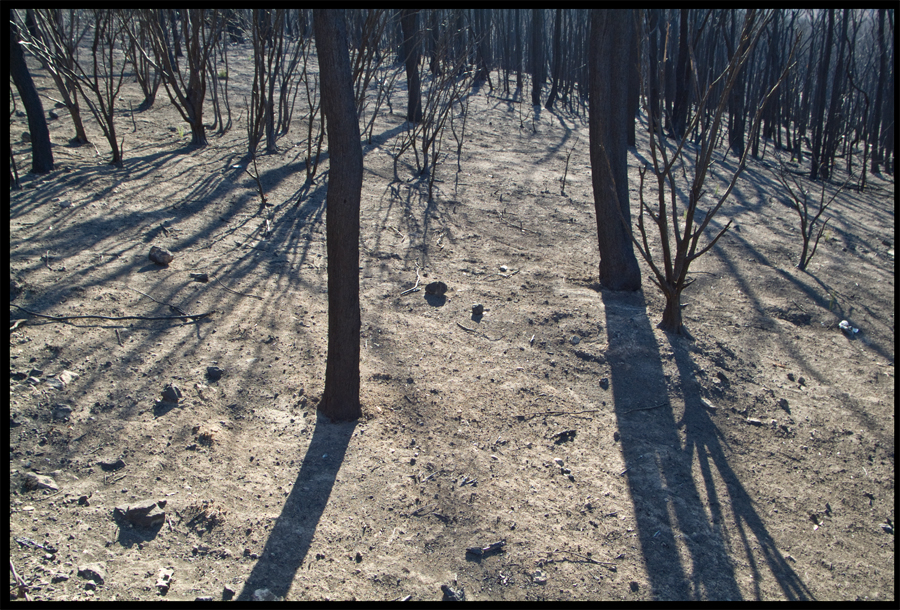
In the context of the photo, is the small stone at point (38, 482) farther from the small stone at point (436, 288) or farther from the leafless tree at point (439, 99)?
the leafless tree at point (439, 99)

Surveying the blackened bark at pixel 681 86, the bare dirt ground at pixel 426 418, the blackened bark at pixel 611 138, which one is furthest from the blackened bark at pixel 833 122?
the blackened bark at pixel 611 138

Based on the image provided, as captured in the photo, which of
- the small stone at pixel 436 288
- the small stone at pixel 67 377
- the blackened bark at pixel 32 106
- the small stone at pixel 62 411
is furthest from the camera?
the blackened bark at pixel 32 106

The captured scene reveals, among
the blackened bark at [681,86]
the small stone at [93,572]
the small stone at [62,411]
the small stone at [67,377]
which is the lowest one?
the small stone at [93,572]

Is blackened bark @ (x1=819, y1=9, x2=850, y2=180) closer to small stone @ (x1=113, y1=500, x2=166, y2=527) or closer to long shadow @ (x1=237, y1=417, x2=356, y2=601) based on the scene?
long shadow @ (x1=237, y1=417, x2=356, y2=601)

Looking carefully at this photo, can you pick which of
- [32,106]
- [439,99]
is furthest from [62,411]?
[439,99]

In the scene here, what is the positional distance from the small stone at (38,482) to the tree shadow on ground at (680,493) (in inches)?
96.5

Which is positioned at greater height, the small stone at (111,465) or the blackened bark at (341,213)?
the blackened bark at (341,213)

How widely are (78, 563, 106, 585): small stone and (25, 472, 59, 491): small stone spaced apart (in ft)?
1.52

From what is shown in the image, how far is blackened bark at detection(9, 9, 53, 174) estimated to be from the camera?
16.4 feet

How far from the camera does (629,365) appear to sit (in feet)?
12.4

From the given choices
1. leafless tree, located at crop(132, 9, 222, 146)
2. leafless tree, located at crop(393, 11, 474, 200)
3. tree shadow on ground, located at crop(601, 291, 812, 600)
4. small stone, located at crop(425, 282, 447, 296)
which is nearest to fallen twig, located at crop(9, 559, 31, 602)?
tree shadow on ground, located at crop(601, 291, 812, 600)

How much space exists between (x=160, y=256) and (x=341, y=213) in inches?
80.6

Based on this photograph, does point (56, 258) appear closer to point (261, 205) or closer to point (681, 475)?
point (261, 205)

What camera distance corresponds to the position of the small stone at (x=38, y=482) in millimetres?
2382
